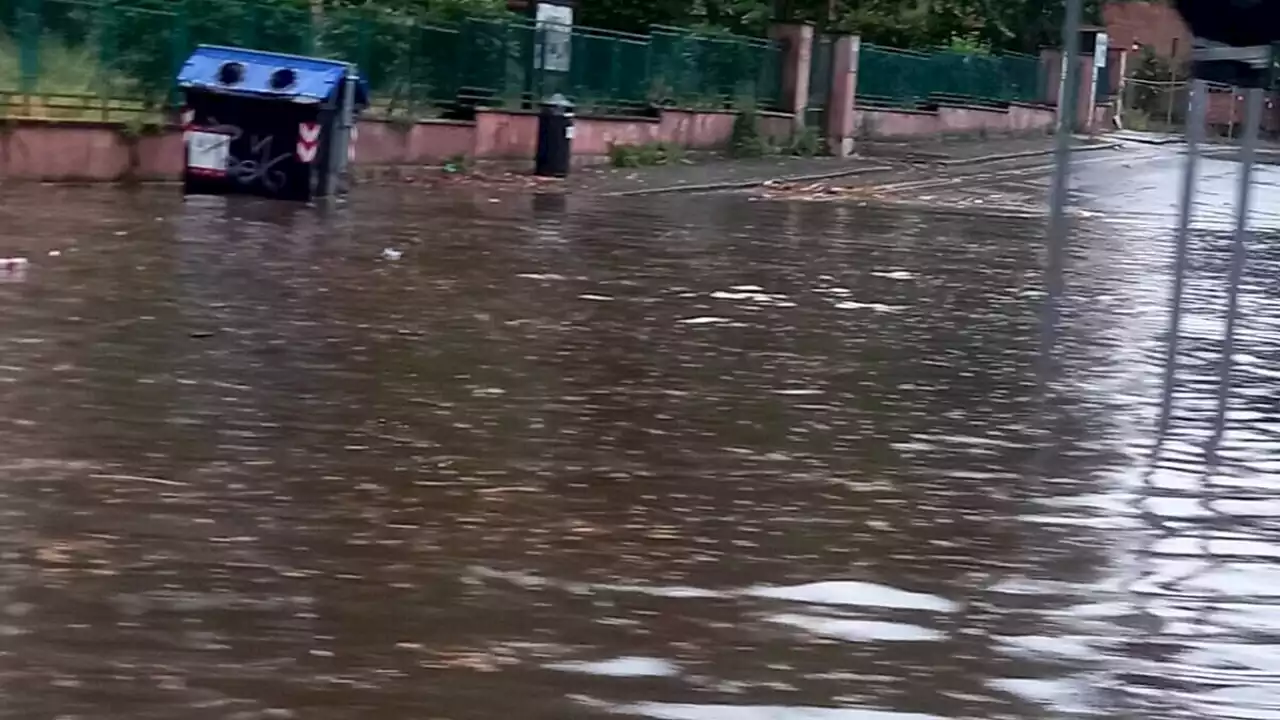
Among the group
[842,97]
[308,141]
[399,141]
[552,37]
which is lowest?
[399,141]

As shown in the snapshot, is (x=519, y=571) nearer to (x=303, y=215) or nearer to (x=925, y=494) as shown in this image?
(x=925, y=494)

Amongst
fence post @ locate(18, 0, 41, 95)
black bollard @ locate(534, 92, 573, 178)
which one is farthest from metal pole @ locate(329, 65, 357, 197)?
black bollard @ locate(534, 92, 573, 178)

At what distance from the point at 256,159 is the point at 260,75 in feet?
2.84

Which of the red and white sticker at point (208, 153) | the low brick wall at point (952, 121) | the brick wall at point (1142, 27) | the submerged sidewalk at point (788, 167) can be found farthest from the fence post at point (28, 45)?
the brick wall at point (1142, 27)

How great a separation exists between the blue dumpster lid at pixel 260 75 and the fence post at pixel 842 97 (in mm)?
18417

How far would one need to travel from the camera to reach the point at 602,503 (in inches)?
294

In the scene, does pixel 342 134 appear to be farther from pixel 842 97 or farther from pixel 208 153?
pixel 842 97

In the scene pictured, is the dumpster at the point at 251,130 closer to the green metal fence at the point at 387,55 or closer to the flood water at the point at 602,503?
the green metal fence at the point at 387,55

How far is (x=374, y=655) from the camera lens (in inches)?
218

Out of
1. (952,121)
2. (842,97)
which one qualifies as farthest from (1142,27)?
(842,97)

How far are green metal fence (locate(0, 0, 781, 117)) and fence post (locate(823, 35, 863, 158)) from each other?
130 centimetres

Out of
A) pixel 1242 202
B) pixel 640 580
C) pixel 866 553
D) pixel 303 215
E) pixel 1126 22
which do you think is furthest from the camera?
pixel 1126 22

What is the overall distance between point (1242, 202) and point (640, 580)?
5.84 meters

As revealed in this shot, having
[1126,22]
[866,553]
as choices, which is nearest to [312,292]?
[866,553]
